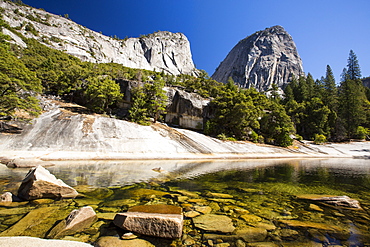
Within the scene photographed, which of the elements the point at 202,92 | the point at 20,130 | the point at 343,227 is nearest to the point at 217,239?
the point at 343,227

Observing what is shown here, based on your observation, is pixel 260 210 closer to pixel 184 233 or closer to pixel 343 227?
pixel 343 227

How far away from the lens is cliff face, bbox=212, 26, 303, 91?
13875cm

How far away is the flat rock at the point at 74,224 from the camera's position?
445 centimetres

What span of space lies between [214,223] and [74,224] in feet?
13.9

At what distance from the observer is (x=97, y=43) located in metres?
107

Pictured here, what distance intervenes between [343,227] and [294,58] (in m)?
182

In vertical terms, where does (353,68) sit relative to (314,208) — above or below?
above

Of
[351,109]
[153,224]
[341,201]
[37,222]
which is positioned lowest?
[37,222]

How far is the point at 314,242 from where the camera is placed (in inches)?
181

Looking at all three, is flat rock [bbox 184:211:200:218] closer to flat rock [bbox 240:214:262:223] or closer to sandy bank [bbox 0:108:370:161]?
flat rock [bbox 240:214:262:223]

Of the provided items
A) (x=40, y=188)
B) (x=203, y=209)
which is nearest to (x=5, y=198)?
(x=40, y=188)

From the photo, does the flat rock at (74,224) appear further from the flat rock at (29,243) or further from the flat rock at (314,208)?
the flat rock at (314,208)

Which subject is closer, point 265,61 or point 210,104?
point 210,104

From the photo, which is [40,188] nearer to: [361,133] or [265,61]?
[361,133]
